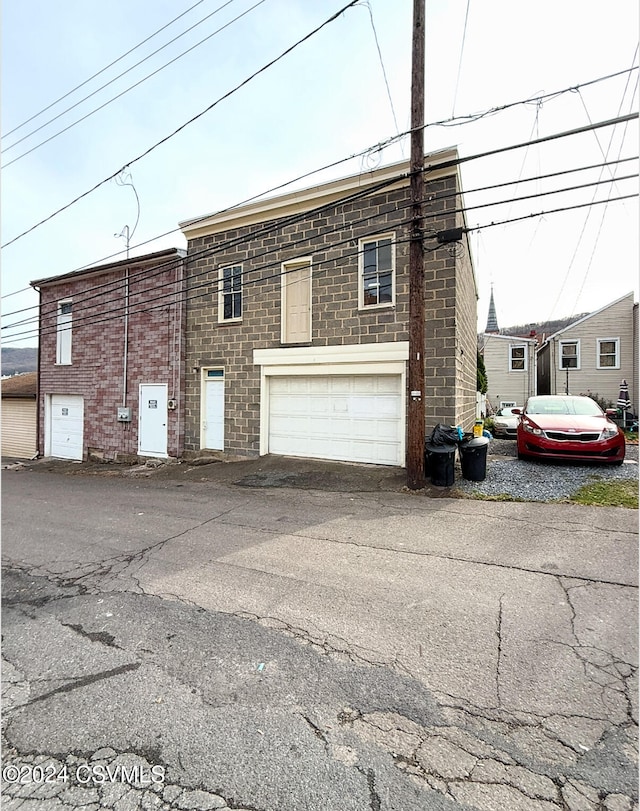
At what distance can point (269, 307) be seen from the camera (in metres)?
11.1

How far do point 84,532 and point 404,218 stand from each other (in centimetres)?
857

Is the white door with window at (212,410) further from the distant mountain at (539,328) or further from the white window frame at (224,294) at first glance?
the distant mountain at (539,328)

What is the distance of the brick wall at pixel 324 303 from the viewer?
893 centimetres

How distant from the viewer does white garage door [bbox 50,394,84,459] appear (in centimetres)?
1495

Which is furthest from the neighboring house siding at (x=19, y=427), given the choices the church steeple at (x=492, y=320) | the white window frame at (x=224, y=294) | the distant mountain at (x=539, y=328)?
the church steeple at (x=492, y=320)

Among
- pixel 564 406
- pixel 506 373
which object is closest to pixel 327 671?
pixel 564 406

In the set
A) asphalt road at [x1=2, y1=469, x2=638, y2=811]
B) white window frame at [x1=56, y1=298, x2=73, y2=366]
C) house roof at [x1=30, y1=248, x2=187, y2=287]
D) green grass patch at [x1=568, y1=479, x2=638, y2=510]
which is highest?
house roof at [x1=30, y1=248, x2=187, y2=287]

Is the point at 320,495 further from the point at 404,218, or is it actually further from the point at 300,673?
the point at 404,218

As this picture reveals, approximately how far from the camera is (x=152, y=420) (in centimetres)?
1307

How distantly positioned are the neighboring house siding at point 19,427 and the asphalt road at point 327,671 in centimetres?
1367

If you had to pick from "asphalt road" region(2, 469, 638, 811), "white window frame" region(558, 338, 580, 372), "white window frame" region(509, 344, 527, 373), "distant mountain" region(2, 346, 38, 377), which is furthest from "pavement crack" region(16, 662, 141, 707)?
"distant mountain" region(2, 346, 38, 377)

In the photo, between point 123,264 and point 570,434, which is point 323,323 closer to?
point 570,434

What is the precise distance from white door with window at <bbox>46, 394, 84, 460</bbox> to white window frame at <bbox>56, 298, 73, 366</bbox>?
130cm

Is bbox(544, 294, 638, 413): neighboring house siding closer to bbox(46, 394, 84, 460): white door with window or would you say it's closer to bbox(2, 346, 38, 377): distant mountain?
bbox(46, 394, 84, 460): white door with window
